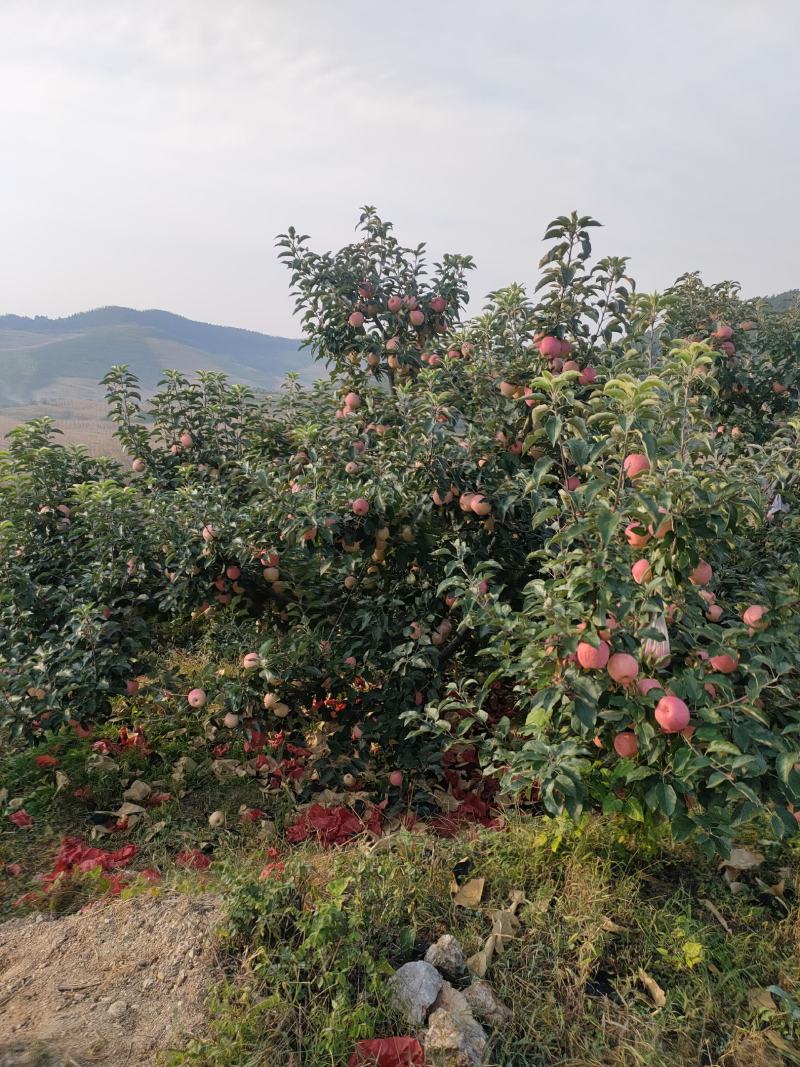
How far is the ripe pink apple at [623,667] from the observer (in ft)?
6.75

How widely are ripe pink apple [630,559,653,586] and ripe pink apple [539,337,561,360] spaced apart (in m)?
1.44

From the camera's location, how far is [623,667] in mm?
2061

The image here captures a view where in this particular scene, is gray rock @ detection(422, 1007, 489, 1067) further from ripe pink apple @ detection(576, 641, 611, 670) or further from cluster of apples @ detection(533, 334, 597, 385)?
cluster of apples @ detection(533, 334, 597, 385)

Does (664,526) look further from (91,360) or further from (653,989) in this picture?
(91,360)

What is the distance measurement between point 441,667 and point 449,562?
922mm

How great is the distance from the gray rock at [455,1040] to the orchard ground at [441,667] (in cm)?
8

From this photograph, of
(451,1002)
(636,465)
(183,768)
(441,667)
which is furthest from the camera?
(183,768)

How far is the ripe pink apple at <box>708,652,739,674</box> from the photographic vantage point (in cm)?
221

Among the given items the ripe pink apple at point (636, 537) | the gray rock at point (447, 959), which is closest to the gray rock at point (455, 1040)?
the gray rock at point (447, 959)

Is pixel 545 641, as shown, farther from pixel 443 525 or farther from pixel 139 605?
pixel 139 605

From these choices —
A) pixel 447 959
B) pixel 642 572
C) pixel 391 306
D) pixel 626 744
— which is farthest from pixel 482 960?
pixel 391 306

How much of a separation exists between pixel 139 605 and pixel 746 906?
9.61ft

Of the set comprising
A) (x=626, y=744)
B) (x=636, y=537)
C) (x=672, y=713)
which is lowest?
(x=626, y=744)

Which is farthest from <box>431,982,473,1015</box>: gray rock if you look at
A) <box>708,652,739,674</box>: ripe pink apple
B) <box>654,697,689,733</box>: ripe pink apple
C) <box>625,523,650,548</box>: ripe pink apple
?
<box>625,523,650,548</box>: ripe pink apple
